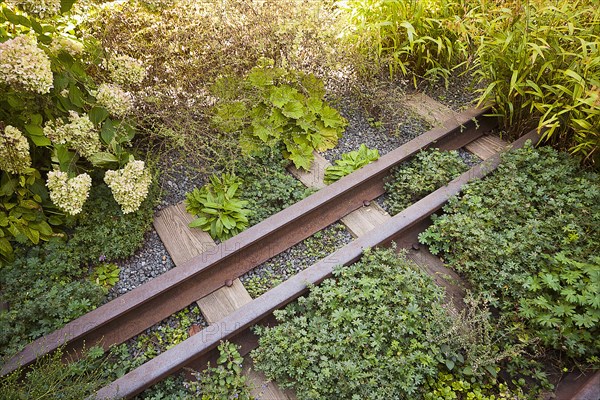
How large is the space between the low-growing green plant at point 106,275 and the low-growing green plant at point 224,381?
3.53 ft

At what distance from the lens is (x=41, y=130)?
3135 mm

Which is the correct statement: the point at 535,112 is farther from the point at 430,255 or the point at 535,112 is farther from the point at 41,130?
the point at 41,130

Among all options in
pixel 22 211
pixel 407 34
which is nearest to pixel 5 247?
pixel 22 211

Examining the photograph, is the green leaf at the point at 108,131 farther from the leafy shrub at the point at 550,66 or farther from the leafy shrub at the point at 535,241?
the leafy shrub at the point at 550,66

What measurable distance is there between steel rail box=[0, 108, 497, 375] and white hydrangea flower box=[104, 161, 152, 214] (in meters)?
0.63

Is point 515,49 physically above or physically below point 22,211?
below

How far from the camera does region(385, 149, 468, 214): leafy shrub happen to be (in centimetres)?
394

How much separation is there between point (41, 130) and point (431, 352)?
325 cm

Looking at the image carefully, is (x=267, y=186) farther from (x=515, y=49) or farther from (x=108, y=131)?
(x=515, y=49)

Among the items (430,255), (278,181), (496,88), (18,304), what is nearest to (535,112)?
(496,88)

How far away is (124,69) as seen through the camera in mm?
3477

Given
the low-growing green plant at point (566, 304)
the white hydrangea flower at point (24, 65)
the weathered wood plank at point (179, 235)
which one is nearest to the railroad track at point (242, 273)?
the weathered wood plank at point (179, 235)

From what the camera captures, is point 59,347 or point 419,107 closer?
point 59,347

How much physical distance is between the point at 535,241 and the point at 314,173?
78.6 inches
